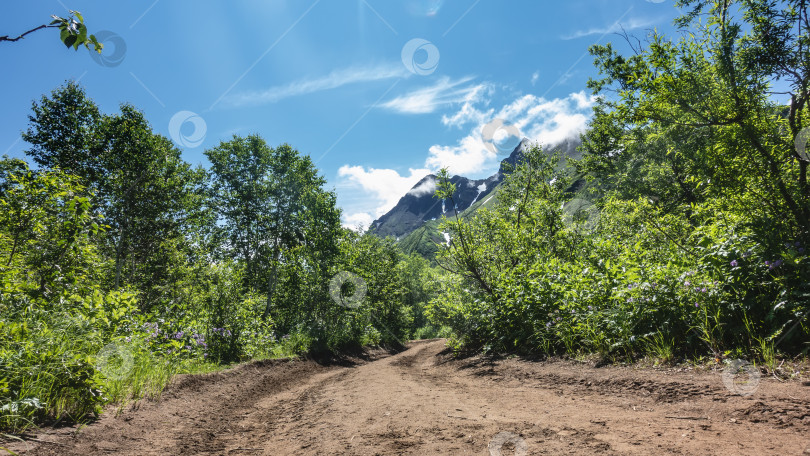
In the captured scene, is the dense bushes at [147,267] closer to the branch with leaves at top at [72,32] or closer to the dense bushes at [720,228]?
the branch with leaves at top at [72,32]

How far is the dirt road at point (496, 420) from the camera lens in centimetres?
251

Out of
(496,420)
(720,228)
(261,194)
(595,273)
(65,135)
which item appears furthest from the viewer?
(261,194)

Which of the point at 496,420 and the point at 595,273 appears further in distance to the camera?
the point at 595,273

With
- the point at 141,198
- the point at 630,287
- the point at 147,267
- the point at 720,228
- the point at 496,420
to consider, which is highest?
the point at 141,198

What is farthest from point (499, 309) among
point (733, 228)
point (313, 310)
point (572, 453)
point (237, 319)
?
point (313, 310)

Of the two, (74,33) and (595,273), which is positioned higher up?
(74,33)

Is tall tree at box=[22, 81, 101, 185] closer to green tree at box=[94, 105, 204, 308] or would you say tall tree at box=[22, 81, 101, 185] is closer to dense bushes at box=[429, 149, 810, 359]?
green tree at box=[94, 105, 204, 308]

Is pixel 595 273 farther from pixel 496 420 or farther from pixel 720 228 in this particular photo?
pixel 496 420

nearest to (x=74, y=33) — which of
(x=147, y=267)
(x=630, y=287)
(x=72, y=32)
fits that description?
(x=72, y=32)

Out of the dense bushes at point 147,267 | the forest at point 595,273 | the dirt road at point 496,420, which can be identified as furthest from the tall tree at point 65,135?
the dirt road at point 496,420

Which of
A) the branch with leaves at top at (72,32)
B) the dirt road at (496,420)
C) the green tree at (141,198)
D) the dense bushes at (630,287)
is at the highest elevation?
the green tree at (141,198)

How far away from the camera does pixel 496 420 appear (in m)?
3.30

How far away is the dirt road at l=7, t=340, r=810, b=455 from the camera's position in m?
2.51

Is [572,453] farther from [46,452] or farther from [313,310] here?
[313,310]
